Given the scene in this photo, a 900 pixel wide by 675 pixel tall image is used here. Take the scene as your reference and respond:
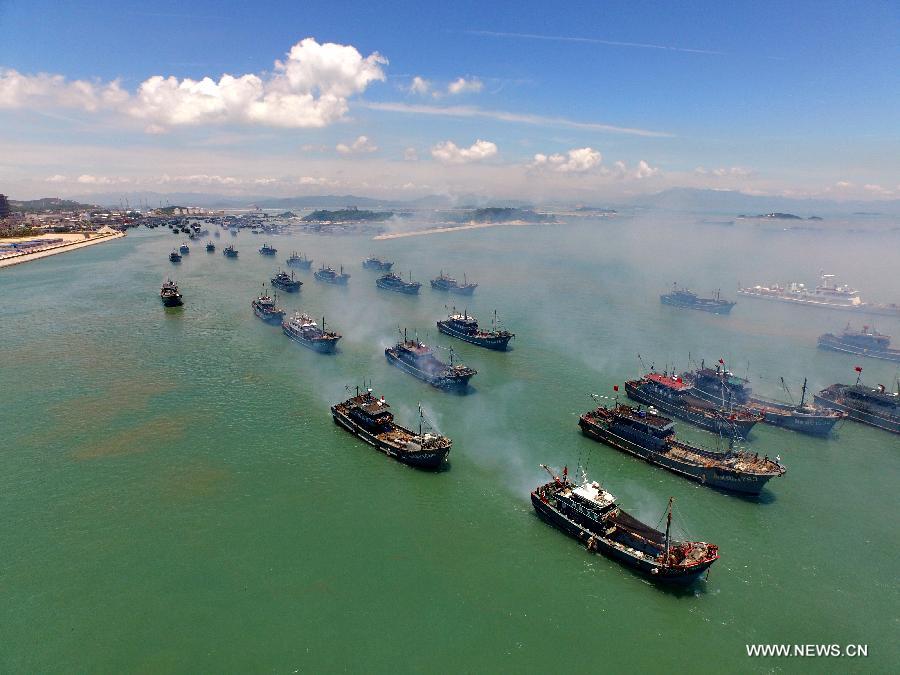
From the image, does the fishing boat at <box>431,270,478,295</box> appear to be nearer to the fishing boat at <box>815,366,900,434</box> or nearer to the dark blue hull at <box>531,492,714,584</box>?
the fishing boat at <box>815,366,900,434</box>

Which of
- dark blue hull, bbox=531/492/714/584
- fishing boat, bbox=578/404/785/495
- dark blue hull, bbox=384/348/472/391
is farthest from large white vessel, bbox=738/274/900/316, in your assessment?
dark blue hull, bbox=531/492/714/584

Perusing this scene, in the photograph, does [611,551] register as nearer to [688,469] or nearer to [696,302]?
[688,469]

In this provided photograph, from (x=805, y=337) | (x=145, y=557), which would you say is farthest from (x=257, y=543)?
(x=805, y=337)

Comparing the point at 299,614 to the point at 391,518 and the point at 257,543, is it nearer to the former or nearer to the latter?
the point at 257,543

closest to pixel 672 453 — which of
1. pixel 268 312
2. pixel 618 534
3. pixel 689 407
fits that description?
pixel 689 407

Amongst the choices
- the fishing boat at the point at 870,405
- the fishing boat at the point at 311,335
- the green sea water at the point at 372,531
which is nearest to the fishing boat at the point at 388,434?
the green sea water at the point at 372,531

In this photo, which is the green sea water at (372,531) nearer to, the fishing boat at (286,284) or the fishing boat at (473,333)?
the fishing boat at (473,333)

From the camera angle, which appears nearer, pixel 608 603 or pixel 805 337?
pixel 608 603
